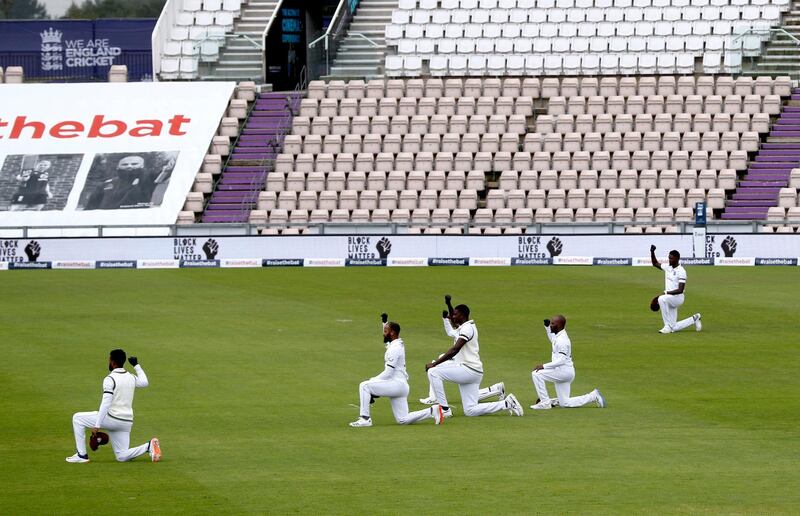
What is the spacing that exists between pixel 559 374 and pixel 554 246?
25381mm

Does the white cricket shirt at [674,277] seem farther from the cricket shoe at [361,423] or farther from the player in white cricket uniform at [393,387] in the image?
the cricket shoe at [361,423]

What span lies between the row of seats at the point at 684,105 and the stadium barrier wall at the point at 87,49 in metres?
20.9

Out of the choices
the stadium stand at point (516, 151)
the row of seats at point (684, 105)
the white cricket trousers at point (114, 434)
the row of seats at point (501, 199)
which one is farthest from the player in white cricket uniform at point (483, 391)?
the row of seats at point (684, 105)

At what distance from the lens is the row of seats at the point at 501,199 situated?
50375 mm

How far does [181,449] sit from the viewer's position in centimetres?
1945

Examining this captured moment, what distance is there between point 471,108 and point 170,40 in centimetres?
1465

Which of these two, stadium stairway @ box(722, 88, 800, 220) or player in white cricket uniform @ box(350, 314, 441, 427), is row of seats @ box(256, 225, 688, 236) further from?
player in white cricket uniform @ box(350, 314, 441, 427)

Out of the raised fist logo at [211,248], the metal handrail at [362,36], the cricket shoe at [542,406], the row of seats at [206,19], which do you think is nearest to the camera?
the cricket shoe at [542,406]

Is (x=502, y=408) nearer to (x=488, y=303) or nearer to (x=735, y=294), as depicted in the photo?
(x=488, y=303)

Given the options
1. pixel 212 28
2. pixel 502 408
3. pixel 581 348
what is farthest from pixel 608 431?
pixel 212 28

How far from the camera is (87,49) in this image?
64750 mm

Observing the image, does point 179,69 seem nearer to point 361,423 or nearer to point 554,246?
point 554,246

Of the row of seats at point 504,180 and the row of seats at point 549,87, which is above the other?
the row of seats at point 549,87

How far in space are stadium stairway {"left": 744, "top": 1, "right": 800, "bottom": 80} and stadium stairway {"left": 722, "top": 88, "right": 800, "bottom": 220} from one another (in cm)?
134
